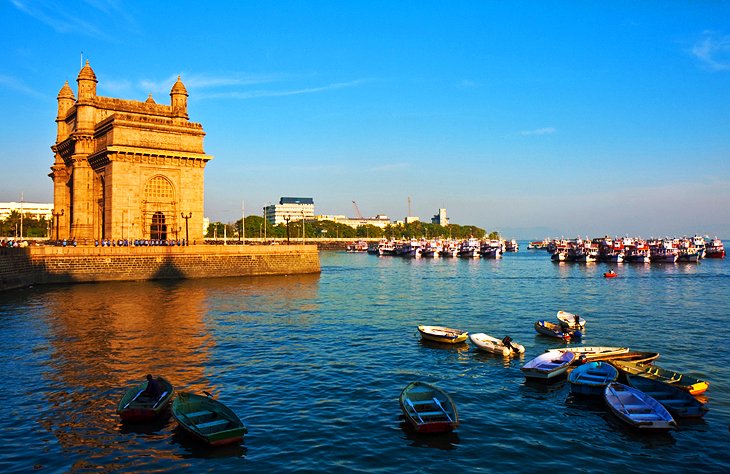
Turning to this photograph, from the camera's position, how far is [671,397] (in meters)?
21.2

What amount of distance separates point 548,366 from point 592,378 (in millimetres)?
2193

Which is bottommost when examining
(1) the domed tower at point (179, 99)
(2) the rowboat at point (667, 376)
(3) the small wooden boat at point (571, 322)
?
(2) the rowboat at point (667, 376)

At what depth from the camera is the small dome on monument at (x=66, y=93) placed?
88.2 meters

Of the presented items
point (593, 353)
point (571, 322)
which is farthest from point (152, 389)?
point (571, 322)

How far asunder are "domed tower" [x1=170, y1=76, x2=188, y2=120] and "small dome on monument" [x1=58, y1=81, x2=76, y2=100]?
20.8 meters

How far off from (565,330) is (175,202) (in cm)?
5510

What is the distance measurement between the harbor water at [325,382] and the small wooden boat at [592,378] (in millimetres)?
569

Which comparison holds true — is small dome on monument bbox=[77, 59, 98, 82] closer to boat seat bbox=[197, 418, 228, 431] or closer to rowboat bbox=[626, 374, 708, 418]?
boat seat bbox=[197, 418, 228, 431]

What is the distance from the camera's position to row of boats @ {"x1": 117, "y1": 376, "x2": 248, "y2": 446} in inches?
688

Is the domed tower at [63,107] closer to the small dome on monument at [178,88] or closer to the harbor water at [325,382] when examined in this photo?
the small dome on monument at [178,88]

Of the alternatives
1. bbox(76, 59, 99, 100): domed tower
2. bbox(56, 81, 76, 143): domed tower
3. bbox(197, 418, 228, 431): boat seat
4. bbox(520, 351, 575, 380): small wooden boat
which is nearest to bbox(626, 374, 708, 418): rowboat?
bbox(520, 351, 575, 380): small wooden boat

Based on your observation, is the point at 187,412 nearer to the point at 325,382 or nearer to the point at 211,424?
the point at 211,424

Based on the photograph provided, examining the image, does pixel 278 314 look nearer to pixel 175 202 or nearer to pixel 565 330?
pixel 565 330

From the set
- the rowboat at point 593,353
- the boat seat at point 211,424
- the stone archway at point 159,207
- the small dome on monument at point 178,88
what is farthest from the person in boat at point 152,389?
the small dome on monument at point 178,88
